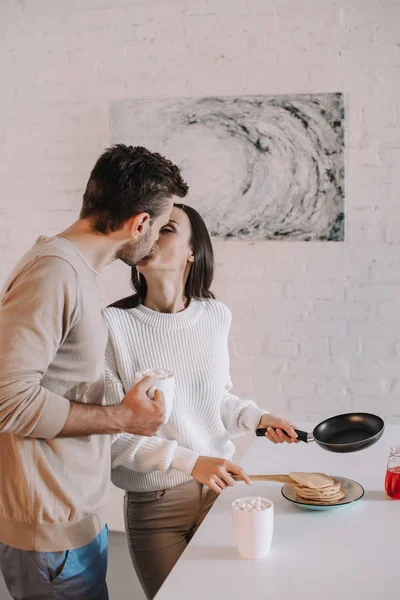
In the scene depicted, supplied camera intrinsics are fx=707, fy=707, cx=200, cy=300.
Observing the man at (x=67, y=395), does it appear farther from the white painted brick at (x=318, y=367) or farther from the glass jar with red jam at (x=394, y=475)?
the white painted brick at (x=318, y=367)

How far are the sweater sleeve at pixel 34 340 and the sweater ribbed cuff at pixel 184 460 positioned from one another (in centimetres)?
40

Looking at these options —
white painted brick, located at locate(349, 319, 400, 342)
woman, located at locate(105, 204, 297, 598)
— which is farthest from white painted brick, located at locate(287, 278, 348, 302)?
woman, located at locate(105, 204, 297, 598)

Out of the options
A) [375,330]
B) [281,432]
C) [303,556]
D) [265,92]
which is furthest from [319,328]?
[303,556]

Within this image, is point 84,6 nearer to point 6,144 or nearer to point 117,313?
point 6,144

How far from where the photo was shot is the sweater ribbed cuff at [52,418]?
1.29 metres

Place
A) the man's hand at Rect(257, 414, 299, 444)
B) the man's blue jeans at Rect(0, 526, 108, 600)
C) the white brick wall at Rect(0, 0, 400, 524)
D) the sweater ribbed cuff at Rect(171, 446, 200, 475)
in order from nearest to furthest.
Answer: the man's blue jeans at Rect(0, 526, 108, 600) < the sweater ribbed cuff at Rect(171, 446, 200, 475) < the man's hand at Rect(257, 414, 299, 444) < the white brick wall at Rect(0, 0, 400, 524)

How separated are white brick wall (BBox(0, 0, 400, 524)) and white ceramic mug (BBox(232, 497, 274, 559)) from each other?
61.1 inches

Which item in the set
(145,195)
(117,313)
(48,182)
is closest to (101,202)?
(145,195)

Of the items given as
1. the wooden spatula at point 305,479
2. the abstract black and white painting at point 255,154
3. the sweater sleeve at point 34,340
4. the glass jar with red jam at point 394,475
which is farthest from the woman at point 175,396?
the abstract black and white painting at point 255,154

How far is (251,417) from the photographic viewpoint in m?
1.84

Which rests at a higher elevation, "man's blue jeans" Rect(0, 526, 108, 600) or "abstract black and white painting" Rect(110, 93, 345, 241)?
"abstract black and white painting" Rect(110, 93, 345, 241)

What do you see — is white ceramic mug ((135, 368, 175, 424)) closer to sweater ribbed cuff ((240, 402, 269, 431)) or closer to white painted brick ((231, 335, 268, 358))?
sweater ribbed cuff ((240, 402, 269, 431))

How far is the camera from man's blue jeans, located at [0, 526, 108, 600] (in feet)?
4.57

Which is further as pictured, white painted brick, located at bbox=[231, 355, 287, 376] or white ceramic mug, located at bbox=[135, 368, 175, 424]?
white painted brick, located at bbox=[231, 355, 287, 376]
